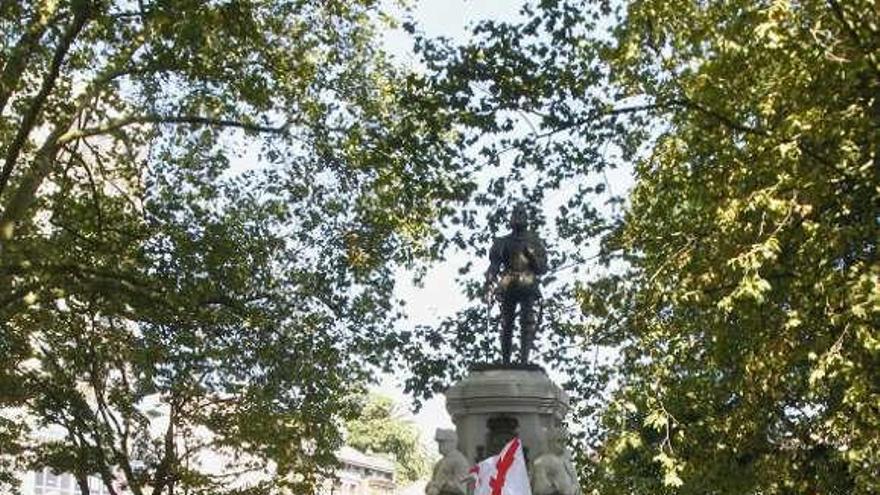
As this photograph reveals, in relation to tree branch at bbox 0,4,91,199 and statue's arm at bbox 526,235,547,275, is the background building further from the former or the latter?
statue's arm at bbox 526,235,547,275

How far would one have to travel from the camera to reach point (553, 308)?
19141mm

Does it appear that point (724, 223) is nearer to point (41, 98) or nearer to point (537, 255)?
point (537, 255)

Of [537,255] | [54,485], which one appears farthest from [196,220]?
[54,485]

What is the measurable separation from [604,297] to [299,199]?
608 cm

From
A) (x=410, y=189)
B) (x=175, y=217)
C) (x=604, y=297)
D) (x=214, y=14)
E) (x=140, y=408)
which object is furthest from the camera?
(x=140, y=408)

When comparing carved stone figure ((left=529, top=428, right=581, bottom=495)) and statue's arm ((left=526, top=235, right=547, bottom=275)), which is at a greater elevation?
statue's arm ((left=526, top=235, right=547, bottom=275))

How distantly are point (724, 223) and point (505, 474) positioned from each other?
13.5 feet

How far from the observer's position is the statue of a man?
1232 centimetres

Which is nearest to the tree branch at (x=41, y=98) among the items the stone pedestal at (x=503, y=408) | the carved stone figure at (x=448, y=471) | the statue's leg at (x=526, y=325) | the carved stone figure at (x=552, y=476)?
the statue's leg at (x=526, y=325)

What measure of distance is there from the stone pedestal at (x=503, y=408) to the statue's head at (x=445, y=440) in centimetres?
20

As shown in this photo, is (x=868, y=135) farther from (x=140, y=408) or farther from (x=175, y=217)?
(x=140, y=408)

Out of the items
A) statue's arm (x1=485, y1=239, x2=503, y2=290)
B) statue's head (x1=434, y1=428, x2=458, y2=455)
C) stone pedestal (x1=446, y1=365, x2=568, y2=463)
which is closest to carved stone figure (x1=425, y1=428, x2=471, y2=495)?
statue's head (x1=434, y1=428, x2=458, y2=455)

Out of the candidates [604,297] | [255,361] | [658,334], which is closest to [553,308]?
[604,297]

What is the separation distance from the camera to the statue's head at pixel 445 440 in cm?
1152
